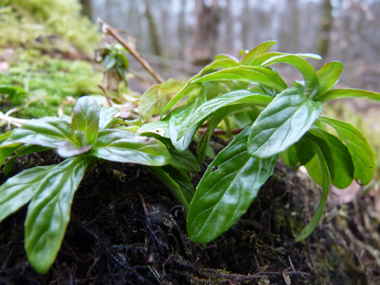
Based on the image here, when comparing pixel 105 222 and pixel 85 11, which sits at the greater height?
pixel 85 11

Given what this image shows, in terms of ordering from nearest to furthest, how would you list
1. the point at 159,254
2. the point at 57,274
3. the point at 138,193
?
the point at 57,274
the point at 159,254
the point at 138,193

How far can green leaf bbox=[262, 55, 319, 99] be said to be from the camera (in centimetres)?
94

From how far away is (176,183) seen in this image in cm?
96

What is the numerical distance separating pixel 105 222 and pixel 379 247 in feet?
6.45

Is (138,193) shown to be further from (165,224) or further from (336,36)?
(336,36)

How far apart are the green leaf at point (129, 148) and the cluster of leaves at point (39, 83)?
33.4 inches

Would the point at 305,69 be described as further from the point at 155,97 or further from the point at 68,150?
the point at 68,150

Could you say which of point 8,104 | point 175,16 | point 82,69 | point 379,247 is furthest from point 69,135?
point 175,16

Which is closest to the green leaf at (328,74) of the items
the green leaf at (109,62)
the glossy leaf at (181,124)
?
the glossy leaf at (181,124)

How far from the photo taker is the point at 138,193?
100cm

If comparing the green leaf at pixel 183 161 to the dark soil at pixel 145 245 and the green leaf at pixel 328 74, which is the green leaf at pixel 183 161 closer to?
the dark soil at pixel 145 245

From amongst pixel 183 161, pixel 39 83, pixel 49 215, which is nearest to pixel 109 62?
pixel 39 83

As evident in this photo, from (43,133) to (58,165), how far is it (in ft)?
0.40

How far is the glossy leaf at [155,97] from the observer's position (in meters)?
1.23
